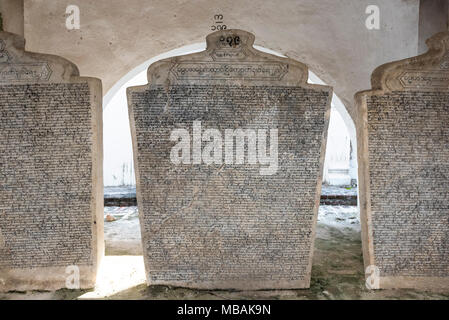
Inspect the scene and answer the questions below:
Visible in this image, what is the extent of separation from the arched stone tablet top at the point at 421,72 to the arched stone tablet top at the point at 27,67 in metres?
3.08

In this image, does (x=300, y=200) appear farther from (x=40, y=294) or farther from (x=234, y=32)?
(x=40, y=294)

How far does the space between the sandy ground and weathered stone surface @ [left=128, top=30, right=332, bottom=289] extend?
0.38ft

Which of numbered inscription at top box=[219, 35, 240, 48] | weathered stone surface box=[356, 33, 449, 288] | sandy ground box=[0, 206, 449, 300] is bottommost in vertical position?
sandy ground box=[0, 206, 449, 300]

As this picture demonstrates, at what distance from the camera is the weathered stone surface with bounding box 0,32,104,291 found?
2.66m

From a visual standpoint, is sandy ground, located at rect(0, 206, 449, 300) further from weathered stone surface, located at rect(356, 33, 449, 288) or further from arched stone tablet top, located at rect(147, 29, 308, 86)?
arched stone tablet top, located at rect(147, 29, 308, 86)

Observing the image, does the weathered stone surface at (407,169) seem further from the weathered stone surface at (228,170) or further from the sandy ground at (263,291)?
the weathered stone surface at (228,170)

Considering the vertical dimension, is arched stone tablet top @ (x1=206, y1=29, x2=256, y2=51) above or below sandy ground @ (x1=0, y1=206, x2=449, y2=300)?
above

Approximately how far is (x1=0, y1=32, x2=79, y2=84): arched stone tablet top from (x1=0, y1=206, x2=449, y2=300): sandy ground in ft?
6.51

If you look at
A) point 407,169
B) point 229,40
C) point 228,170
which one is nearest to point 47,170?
point 228,170

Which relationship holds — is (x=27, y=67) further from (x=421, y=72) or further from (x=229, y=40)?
(x=421, y=72)

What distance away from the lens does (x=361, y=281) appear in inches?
114

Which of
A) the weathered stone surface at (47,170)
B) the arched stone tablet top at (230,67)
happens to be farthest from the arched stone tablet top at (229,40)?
the weathered stone surface at (47,170)

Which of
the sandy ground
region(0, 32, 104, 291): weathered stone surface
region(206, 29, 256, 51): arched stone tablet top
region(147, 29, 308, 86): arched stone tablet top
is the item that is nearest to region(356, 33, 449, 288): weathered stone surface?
the sandy ground

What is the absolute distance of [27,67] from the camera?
2.66 meters
